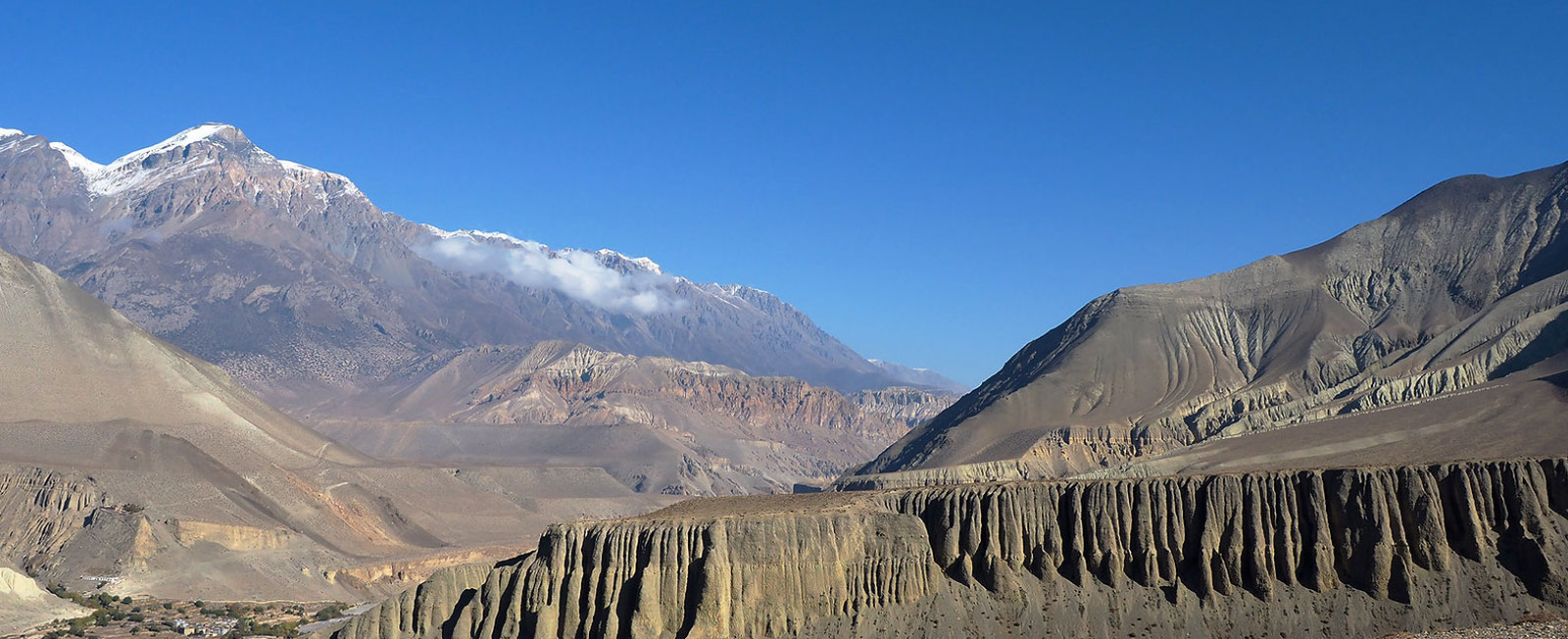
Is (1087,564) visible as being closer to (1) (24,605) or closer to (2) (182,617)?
(2) (182,617)

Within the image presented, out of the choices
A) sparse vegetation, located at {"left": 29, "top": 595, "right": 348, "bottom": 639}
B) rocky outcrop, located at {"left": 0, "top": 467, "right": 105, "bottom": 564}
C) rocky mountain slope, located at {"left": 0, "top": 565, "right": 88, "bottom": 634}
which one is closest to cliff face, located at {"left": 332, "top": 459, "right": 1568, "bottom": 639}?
sparse vegetation, located at {"left": 29, "top": 595, "right": 348, "bottom": 639}

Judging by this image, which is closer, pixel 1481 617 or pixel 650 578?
pixel 1481 617

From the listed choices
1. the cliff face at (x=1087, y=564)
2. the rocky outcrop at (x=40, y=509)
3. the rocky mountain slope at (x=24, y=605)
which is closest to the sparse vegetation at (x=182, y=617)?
the rocky mountain slope at (x=24, y=605)

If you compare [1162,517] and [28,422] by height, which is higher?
[28,422]

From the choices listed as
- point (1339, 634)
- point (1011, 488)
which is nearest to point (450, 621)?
point (1011, 488)

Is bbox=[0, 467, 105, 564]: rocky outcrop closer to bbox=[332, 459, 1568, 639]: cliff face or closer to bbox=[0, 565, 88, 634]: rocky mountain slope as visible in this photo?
bbox=[0, 565, 88, 634]: rocky mountain slope

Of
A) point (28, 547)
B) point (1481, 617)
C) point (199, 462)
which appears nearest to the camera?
point (1481, 617)

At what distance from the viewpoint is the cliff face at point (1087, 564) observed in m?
75.4

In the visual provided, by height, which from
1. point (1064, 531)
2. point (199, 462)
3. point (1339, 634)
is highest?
point (199, 462)

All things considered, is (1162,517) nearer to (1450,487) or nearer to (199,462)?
(1450,487)

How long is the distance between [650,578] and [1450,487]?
38525 mm

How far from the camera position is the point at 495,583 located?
8575 centimetres

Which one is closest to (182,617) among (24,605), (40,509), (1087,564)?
(24,605)

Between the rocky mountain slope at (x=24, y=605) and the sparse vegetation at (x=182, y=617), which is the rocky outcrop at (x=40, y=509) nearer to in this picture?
the sparse vegetation at (x=182, y=617)
